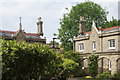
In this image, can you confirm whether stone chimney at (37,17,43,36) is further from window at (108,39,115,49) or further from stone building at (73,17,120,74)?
window at (108,39,115,49)

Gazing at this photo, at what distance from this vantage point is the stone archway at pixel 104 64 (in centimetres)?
2655

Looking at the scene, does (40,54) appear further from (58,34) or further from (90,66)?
(58,34)

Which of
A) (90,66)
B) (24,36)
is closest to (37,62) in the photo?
(90,66)

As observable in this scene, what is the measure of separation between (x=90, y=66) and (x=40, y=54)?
633 inches

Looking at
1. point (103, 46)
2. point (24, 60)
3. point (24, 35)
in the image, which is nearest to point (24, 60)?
point (24, 60)

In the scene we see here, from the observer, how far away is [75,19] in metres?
36.4

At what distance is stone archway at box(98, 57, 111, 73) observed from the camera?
87.1 ft

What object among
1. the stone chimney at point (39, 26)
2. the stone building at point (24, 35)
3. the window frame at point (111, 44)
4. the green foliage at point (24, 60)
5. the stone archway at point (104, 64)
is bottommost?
the stone archway at point (104, 64)

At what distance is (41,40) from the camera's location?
35.0 metres

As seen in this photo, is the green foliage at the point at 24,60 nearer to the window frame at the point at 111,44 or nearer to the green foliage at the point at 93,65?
the green foliage at the point at 93,65

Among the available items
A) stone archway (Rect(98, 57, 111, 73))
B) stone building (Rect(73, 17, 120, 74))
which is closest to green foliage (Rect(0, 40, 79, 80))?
stone building (Rect(73, 17, 120, 74))

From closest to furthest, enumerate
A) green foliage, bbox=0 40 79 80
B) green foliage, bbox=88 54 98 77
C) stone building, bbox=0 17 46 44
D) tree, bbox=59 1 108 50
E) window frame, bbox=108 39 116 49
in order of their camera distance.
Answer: green foliage, bbox=0 40 79 80 < window frame, bbox=108 39 116 49 < green foliage, bbox=88 54 98 77 < stone building, bbox=0 17 46 44 < tree, bbox=59 1 108 50

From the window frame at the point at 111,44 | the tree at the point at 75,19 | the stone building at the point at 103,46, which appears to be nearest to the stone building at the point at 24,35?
the tree at the point at 75,19

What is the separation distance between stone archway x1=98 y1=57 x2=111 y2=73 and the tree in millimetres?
9653
